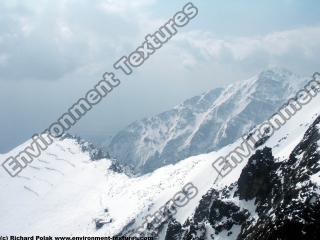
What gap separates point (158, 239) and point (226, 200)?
49093 millimetres

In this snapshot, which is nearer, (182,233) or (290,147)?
(290,147)

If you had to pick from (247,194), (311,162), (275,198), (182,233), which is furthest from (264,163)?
(182,233)

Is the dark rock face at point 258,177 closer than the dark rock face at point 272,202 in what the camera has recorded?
No

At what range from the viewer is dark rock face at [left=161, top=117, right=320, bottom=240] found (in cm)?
7400

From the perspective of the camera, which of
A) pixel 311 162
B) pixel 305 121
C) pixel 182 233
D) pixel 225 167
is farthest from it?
pixel 225 167

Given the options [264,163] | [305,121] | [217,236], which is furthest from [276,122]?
[217,236]

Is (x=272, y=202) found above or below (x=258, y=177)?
below

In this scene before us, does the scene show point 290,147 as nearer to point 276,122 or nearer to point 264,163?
point 264,163

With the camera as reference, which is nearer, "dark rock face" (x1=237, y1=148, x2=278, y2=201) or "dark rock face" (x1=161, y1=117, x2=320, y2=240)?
"dark rock face" (x1=161, y1=117, x2=320, y2=240)

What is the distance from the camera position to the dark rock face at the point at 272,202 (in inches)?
2913

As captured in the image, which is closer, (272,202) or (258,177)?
(272,202)

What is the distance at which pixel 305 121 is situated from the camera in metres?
165

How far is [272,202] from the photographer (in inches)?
4296

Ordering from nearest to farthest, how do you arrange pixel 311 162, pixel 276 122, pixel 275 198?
pixel 311 162 < pixel 275 198 < pixel 276 122
